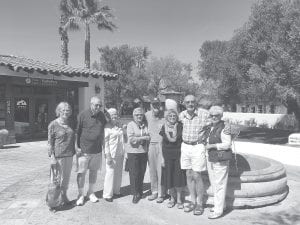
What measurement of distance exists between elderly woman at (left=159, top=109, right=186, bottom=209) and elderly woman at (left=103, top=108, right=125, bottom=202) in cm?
74

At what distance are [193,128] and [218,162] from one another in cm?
58

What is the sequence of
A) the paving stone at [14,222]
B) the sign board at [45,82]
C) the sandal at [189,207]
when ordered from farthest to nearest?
1. the sign board at [45,82]
2. the sandal at [189,207]
3. the paving stone at [14,222]

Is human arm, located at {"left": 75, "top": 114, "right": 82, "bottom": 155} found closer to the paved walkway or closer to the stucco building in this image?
the paved walkway

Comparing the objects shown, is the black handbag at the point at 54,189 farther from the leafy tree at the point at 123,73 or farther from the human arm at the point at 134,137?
the leafy tree at the point at 123,73

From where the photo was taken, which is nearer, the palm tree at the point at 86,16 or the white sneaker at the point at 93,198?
the white sneaker at the point at 93,198

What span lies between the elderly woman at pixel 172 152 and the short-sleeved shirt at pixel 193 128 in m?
0.15

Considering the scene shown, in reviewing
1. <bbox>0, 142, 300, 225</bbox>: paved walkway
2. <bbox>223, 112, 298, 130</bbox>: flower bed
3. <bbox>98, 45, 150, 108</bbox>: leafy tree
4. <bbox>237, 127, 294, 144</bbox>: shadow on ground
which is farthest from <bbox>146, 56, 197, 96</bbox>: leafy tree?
<bbox>0, 142, 300, 225</bbox>: paved walkway

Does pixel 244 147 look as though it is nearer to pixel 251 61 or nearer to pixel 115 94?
pixel 251 61

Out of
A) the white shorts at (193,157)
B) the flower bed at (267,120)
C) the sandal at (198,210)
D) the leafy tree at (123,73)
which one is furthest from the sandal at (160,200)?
the leafy tree at (123,73)

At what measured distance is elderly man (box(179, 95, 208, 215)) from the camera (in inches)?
189

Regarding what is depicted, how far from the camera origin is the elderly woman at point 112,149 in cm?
535

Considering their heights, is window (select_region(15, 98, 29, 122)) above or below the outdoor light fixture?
below

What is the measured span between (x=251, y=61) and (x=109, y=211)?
41.7 ft

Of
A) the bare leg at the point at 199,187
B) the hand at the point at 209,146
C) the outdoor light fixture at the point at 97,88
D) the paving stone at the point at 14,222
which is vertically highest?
the outdoor light fixture at the point at 97,88
